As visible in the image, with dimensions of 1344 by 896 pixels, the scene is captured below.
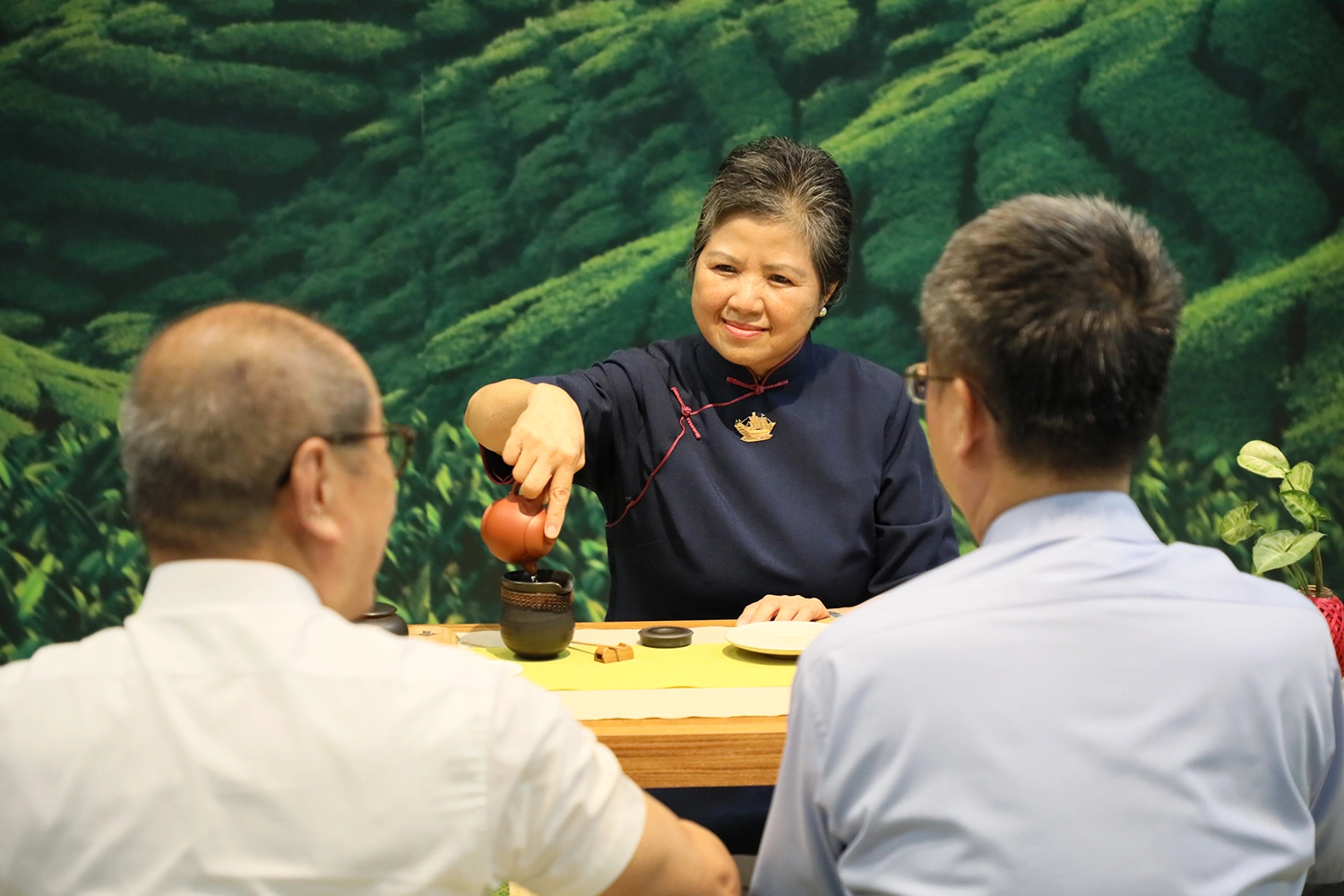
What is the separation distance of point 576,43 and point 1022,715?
12.7 feet

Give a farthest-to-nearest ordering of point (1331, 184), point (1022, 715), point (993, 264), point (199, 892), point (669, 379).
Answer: point (1331, 184), point (669, 379), point (993, 264), point (1022, 715), point (199, 892)

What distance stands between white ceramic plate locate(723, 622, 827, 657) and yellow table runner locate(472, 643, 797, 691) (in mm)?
24

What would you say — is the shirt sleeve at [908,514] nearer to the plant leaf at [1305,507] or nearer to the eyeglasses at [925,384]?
the plant leaf at [1305,507]

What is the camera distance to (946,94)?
14.6 feet

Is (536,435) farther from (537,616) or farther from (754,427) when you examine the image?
(754,427)

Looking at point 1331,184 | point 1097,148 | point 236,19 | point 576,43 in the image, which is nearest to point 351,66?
point 236,19

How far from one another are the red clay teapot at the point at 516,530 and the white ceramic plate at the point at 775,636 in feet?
1.21

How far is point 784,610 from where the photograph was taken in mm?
2330

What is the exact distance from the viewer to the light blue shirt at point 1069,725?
42.5 inches

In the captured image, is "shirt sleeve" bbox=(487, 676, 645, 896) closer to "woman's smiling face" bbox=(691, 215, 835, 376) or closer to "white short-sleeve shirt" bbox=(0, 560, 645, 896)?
"white short-sleeve shirt" bbox=(0, 560, 645, 896)

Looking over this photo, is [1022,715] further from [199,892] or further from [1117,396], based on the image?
[199,892]

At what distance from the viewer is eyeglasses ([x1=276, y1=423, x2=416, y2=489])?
42.1 inches

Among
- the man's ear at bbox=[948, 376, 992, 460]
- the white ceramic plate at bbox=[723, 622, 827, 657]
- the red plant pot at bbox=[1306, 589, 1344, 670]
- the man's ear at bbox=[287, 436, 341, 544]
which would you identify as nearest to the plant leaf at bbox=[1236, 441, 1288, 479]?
the red plant pot at bbox=[1306, 589, 1344, 670]

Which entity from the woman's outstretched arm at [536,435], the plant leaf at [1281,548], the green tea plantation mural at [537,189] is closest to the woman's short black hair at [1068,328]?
the woman's outstretched arm at [536,435]
